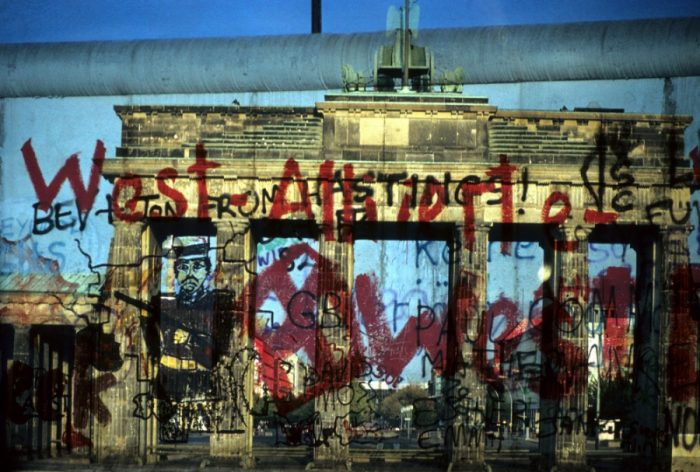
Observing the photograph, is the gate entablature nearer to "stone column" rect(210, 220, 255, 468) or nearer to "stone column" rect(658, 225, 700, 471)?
"stone column" rect(210, 220, 255, 468)

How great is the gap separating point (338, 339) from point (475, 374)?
6242 millimetres

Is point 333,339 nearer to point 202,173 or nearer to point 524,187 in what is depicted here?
point 202,173

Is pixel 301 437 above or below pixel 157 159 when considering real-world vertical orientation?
below

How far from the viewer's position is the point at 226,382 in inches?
2479

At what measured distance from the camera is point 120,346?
206 feet

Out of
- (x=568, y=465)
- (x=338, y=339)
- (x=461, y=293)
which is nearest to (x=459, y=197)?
(x=461, y=293)

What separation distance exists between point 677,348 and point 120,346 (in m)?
24.5

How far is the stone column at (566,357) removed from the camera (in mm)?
62438

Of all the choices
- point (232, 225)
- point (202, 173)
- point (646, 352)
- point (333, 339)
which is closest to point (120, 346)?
point (232, 225)

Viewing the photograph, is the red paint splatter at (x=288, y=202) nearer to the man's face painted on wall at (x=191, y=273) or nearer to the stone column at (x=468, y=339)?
the stone column at (x=468, y=339)

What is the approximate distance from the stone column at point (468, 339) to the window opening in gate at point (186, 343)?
36.4 ft

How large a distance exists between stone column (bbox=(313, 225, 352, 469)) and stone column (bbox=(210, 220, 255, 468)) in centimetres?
310

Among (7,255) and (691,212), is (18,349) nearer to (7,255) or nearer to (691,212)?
(7,255)

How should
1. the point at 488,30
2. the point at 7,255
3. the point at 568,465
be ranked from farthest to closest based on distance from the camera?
the point at 488,30
the point at 7,255
the point at 568,465
